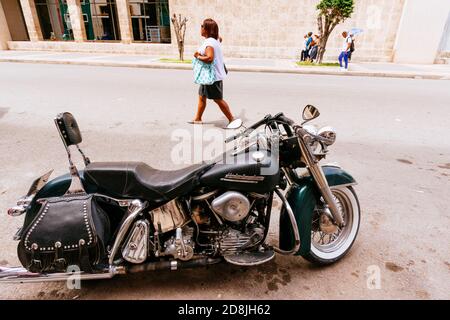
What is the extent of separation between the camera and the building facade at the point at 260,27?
16.4 meters

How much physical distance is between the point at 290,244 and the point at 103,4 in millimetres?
24238

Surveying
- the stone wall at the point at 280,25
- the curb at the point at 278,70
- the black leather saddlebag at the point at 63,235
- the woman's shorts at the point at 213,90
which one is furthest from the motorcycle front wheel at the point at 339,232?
the stone wall at the point at 280,25

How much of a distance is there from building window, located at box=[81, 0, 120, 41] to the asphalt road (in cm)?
1328

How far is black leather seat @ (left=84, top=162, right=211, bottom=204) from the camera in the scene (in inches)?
72.7

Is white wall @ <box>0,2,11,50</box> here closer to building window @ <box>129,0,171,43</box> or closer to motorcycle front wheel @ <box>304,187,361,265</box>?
building window @ <box>129,0,171,43</box>

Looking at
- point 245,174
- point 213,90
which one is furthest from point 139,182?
point 213,90

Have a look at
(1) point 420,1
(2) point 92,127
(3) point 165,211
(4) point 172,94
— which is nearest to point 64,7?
(4) point 172,94

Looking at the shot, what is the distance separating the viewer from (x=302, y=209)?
2.12 metres

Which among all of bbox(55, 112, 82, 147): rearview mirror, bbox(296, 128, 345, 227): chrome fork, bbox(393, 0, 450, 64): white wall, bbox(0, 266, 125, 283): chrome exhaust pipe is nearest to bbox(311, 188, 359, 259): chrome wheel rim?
bbox(296, 128, 345, 227): chrome fork

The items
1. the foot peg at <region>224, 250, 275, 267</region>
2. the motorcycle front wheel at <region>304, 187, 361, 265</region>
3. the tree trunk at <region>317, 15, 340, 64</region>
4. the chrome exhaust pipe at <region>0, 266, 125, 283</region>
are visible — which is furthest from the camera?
the tree trunk at <region>317, 15, 340, 64</region>

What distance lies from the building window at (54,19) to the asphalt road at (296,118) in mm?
14846

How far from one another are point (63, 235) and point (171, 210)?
66cm

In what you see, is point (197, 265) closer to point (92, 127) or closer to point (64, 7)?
point (92, 127)

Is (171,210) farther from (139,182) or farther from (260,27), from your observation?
(260,27)
